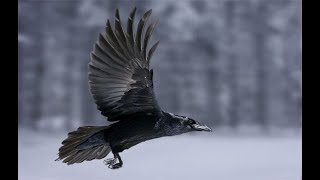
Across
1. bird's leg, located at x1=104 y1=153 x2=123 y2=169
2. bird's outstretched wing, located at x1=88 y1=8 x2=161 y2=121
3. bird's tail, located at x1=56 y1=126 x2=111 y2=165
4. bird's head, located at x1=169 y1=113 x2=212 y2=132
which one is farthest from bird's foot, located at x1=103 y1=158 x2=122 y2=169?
bird's head, located at x1=169 y1=113 x2=212 y2=132

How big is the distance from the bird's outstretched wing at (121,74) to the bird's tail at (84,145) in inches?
5.9

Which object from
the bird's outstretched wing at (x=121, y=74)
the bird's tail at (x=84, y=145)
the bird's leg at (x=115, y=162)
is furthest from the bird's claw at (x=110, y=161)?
the bird's outstretched wing at (x=121, y=74)

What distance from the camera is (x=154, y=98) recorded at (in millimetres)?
3336

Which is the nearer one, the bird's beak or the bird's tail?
the bird's beak

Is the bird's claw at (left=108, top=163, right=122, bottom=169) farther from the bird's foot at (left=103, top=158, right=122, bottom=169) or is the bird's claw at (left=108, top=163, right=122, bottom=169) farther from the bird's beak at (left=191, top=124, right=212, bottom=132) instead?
the bird's beak at (left=191, top=124, right=212, bottom=132)

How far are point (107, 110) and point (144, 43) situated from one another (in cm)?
47

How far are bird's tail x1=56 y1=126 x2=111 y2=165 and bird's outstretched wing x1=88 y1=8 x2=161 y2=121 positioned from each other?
0.15m

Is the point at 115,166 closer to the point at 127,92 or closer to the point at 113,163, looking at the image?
the point at 113,163

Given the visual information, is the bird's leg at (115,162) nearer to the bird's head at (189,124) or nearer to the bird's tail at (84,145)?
the bird's tail at (84,145)

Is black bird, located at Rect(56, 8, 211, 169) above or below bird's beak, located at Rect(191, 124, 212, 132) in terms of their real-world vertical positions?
above

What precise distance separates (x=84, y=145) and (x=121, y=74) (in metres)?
0.53

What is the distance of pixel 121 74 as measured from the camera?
3.37 meters

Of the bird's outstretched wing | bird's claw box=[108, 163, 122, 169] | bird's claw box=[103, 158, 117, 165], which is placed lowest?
bird's claw box=[108, 163, 122, 169]

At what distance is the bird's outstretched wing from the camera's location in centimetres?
328
